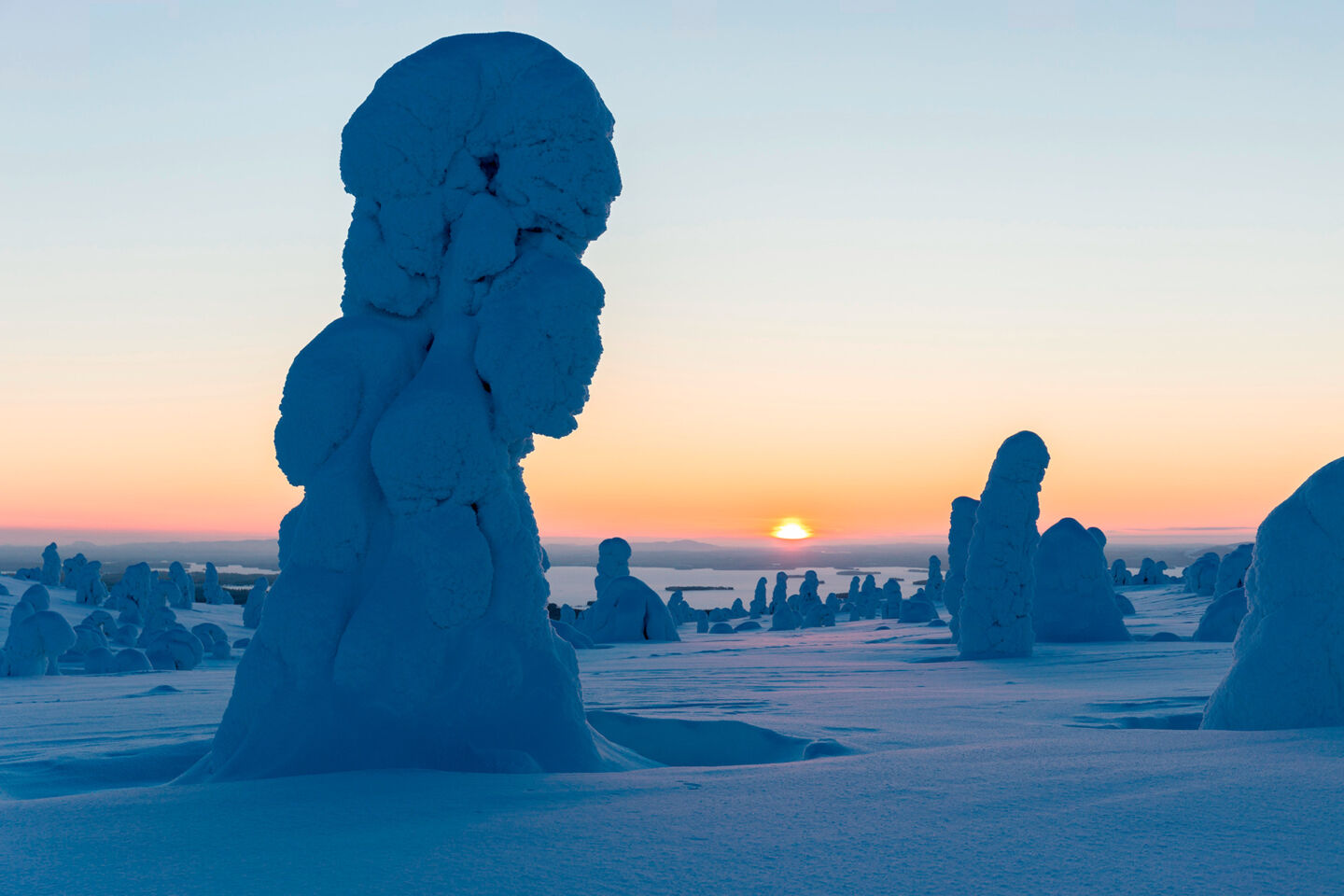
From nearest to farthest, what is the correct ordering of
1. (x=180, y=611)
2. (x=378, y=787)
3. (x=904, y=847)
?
(x=904, y=847)
(x=378, y=787)
(x=180, y=611)

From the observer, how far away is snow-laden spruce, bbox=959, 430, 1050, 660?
15.2 m

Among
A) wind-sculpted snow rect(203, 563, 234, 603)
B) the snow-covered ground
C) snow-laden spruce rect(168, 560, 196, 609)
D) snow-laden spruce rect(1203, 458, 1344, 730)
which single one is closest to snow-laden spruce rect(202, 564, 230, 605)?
wind-sculpted snow rect(203, 563, 234, 603)

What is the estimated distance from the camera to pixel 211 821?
3436 mm

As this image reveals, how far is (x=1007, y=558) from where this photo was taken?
15.5 m

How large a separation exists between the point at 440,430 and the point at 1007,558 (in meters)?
12.4

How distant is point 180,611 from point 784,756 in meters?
39.1

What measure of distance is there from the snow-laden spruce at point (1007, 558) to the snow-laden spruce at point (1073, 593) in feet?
8.80

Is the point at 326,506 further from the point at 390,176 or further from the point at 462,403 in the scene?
the point at 390,176

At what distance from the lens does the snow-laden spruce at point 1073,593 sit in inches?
704

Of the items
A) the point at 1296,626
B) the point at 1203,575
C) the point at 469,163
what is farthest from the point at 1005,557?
the point at 1203,575

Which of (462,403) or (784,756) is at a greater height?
(462,403)

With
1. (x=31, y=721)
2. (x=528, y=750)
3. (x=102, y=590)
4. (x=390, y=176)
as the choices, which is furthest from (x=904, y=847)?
(x=102, y=590)

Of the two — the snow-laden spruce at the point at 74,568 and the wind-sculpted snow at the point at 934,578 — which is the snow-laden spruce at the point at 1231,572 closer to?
the wind-sculpted snow at the point at 934,578

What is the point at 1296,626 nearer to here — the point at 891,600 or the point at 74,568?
the point at 891,600
